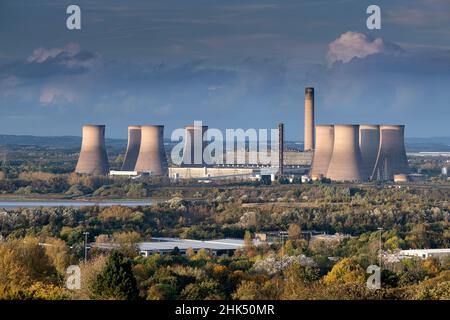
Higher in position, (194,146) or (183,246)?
(194,146)

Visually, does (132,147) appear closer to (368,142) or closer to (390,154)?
(368,142)

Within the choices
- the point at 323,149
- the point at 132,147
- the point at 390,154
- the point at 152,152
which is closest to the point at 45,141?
the point at 132,147

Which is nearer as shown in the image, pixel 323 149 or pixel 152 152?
pixel 323 149

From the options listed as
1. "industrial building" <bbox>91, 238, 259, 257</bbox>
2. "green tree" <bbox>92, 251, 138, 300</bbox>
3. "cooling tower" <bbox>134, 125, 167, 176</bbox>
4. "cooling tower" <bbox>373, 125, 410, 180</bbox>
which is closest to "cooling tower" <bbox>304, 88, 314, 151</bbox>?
"cooling tower" <bbox>373, 125, 410, 180</bbox>

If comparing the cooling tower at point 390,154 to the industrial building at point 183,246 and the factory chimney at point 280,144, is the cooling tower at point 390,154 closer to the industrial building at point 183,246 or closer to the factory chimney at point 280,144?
the factory chimney at point 280,144

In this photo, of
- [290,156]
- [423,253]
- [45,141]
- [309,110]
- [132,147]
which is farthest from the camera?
[45,141]

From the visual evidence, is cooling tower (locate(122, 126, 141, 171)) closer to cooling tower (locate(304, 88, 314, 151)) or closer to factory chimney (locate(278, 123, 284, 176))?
factory chimney (locate(278, 123, 284, 176))
